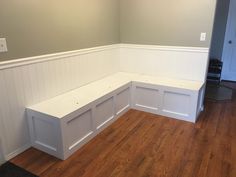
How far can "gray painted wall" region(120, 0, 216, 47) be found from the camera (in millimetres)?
2994

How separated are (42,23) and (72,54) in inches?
23.4

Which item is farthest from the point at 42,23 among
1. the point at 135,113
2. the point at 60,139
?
the point at 135,113

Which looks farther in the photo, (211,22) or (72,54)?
(211,22)

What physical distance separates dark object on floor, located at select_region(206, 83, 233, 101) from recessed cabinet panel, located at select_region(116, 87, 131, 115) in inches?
67.7

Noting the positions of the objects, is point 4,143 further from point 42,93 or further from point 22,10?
point 22,10

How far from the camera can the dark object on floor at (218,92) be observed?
3.95m

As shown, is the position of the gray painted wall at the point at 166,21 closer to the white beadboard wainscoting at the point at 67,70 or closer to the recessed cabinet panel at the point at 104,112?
the white beadboard wainscoting at the point at 67,70

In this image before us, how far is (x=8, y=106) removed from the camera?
2082 mm

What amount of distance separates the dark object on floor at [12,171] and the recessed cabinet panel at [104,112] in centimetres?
99

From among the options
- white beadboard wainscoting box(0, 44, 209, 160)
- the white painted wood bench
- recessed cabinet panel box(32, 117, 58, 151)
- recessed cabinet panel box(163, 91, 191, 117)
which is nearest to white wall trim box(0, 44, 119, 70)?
white beadboard wainscoting box(0, 44, 209, 160)

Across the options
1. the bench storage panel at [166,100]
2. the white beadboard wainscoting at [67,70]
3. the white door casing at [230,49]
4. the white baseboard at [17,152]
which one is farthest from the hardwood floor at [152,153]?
the white door casing at [230,49]

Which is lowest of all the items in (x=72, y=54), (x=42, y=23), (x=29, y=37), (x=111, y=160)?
(x=111, y=160)

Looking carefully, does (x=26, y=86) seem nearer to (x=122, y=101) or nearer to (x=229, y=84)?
(x=122, y=101)

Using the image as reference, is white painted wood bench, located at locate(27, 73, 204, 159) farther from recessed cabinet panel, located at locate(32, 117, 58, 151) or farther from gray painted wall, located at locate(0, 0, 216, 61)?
gray painted wall, located at locate(0, 0, 216, 61)
